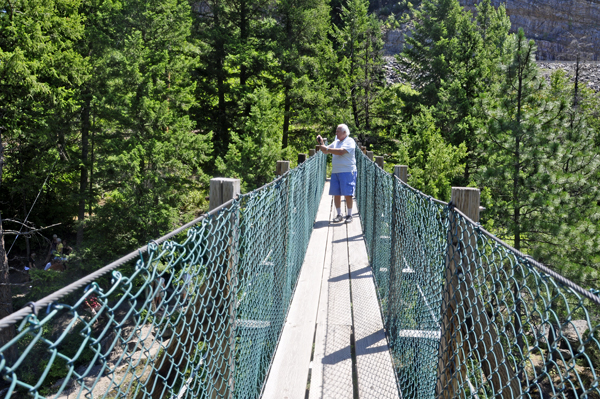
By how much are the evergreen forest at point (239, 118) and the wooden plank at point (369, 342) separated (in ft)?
31.3

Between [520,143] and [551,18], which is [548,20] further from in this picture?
[520,143]

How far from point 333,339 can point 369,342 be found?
0.27 meters

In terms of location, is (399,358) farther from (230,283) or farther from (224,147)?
(224,147)

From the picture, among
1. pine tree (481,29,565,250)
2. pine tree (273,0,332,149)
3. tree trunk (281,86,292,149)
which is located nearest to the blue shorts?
pine tree (481,29,565,250)

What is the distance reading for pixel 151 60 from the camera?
1759cm

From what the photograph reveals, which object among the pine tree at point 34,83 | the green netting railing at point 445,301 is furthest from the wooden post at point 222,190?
the pine tree at point 34,83

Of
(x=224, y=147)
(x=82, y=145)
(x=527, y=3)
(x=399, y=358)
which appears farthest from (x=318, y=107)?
(x=527, y=3)

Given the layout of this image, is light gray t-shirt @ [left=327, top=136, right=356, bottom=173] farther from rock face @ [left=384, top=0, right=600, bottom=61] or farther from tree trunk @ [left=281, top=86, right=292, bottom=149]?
rock face @ [left=384, top=0, right=600, bottom=61]

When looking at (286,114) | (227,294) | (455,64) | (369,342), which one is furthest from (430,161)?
(227,294)

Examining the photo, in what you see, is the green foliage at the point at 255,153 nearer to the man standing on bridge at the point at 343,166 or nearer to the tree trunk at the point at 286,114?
the tree trunk at the point at 286,114

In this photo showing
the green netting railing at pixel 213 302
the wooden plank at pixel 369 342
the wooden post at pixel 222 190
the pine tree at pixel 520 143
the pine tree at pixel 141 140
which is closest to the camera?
the green netting railing at pixel 213 302

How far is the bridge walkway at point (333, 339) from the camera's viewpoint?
266cm

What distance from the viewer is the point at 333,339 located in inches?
128

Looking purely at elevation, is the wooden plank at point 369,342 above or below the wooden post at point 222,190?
below
